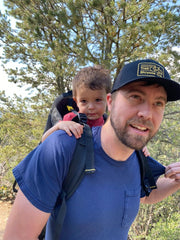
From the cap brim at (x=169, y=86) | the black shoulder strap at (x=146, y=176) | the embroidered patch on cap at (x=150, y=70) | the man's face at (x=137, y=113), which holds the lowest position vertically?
the black shoulder strap at (x=146, y=176)

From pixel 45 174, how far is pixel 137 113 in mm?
566

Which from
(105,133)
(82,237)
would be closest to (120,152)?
(105,133)

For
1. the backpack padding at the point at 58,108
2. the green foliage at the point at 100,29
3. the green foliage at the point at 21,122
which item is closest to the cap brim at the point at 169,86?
the backpack padding at the point at 58,108

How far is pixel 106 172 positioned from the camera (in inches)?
39.0

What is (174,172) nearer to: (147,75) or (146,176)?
(146,176)

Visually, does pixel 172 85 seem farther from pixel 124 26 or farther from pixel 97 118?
pixel 124 26

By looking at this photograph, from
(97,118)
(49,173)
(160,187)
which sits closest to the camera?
(49,173)

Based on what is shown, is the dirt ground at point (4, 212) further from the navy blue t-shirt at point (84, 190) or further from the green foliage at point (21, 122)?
the navy blue t-shirt at point (84, 190)

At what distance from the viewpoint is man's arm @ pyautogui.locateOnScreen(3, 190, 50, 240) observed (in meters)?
0.81

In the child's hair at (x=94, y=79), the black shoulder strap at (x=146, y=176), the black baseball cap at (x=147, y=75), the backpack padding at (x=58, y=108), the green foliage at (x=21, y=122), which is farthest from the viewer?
the green foliage at (x=21, y=122)

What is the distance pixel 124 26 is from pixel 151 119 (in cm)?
267

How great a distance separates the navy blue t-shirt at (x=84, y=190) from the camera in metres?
0.83

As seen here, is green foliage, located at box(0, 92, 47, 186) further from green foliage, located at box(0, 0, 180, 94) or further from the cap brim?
the cap brim

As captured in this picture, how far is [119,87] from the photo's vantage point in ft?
3.39
